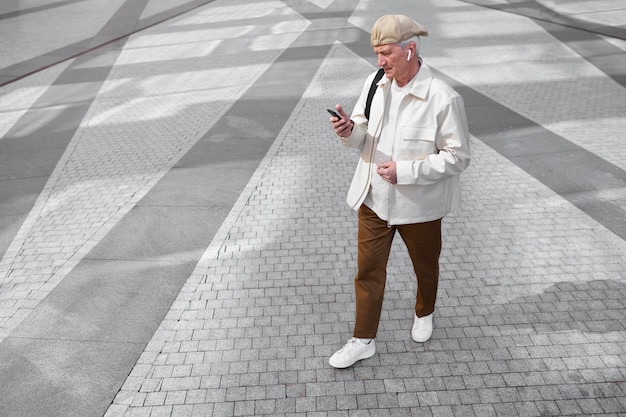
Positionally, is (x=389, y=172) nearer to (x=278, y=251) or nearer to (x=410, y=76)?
(x=410, y=76)

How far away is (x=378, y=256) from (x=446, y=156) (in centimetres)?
77

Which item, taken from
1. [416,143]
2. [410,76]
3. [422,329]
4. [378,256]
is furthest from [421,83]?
[422,329]

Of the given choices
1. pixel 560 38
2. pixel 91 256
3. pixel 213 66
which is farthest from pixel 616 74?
pixel 91 256

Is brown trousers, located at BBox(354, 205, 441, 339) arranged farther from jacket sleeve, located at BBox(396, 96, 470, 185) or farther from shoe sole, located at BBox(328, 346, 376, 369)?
jacket sleeve, located at BBox(396, 96, 470, 185)

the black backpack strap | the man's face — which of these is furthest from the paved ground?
the man's face

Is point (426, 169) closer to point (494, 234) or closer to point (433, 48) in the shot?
point (494, 234)

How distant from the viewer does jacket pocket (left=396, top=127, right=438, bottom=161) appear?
3523 millimetres

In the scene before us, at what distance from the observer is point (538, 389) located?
383 centimetres

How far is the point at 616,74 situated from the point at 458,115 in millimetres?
8363

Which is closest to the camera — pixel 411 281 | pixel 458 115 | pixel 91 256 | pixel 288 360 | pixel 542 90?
pixel 458 115

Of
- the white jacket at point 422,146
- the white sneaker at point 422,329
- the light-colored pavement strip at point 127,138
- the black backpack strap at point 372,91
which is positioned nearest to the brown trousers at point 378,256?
the white jacket at point 422,146

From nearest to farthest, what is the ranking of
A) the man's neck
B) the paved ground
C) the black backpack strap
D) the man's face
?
the man's face → the man's neck → the black backpack strap → the paved ground

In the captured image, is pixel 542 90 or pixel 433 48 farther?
pixel 433 48

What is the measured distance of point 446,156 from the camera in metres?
3.48
